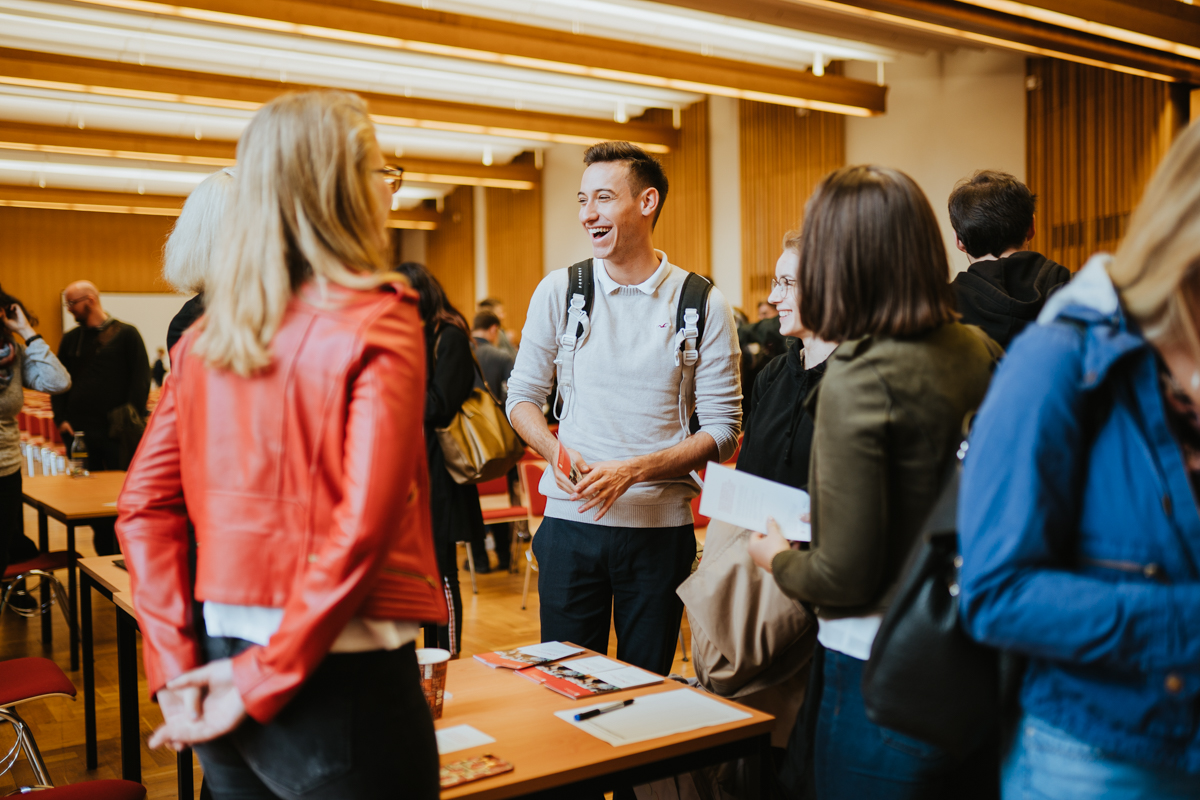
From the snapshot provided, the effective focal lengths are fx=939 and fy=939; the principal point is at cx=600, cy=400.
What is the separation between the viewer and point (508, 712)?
1748 mm

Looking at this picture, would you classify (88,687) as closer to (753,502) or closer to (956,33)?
(753,502)

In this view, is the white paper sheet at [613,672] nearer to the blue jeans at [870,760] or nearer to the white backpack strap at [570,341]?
the blue jeans at [870,760]

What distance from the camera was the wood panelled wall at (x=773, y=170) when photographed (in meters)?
10.2

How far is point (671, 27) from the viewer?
8.77m

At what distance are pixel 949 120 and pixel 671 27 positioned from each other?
2813 millimetres

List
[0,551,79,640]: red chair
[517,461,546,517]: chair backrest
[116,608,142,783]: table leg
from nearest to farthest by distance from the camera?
[116,608,142,783]: table leg, [0,551,79,640]: red chair, [517,461,546,517]: chair backrest

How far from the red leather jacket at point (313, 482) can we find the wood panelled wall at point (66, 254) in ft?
58.9

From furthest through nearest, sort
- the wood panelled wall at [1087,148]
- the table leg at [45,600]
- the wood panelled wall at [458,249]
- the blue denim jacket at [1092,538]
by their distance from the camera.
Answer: the wood panelled wall at [458,249]
the wood panelled wall at [1087,148]
the table leg at [45,600]
the blue denim jacket at [1092,538]

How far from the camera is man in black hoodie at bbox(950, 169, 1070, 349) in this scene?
8.26 ft

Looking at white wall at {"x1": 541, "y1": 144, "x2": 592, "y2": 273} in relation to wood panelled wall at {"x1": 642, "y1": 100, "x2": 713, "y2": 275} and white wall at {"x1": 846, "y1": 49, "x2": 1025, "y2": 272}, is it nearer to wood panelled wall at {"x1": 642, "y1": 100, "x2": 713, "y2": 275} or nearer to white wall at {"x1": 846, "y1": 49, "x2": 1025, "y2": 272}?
wood panelled wall at {"x1": 642, "y1": 100, "x2": 713, "y2": 275}

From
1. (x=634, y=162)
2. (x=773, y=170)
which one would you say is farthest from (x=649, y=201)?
(x=773, y=170)

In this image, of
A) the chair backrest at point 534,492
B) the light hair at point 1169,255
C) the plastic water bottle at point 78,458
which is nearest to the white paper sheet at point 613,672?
the light hair at point 1169,255

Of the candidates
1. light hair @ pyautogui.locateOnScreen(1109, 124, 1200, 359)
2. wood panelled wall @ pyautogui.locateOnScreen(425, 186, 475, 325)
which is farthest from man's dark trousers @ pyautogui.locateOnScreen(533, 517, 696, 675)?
wood panelled wall @ pyautogui.locateOnScreen(425, 186, 475, 325)

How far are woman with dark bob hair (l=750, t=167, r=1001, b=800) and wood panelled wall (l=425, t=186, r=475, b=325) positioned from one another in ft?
52.7
